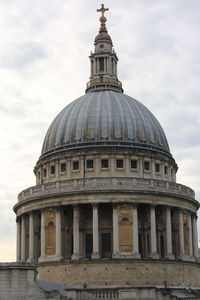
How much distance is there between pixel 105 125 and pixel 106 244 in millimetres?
14625

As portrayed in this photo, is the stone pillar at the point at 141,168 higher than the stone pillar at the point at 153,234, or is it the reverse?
the stone pillar at the point at 141,168

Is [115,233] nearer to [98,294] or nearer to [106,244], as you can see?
[106,244]

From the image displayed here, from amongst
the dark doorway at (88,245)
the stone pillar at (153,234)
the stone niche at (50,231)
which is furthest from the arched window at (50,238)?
the stone pillar at (153,234)

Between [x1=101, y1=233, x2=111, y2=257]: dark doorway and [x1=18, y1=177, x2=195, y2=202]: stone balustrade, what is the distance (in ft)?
16.1

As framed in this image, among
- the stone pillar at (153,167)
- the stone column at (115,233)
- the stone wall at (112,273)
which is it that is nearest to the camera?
the stone wall at (112,273)

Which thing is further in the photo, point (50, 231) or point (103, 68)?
point (103, 68)

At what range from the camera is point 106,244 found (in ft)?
226

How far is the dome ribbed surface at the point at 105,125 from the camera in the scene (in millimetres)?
75875

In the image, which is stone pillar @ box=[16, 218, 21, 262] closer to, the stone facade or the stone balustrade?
the stone facade

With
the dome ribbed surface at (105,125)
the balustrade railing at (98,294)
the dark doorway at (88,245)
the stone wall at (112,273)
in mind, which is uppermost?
the dome ribbed surface at (105,125)

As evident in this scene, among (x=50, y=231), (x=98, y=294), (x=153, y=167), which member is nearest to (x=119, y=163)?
(x=153, y=167)

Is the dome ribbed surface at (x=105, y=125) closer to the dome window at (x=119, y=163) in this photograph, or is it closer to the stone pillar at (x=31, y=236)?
the dome window at (x=119, y=163)

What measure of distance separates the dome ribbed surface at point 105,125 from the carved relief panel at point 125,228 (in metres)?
9.52

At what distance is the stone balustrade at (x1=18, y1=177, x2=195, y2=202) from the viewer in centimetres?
6888
